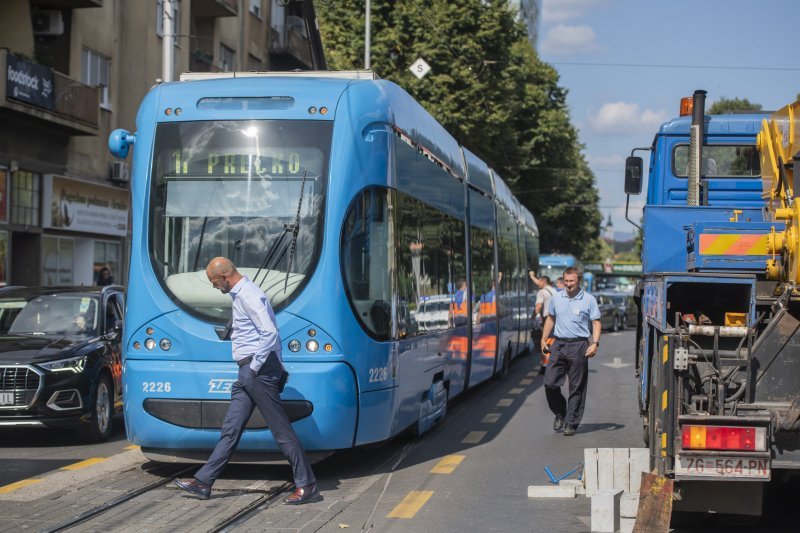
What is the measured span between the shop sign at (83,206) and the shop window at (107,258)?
400 millimetres

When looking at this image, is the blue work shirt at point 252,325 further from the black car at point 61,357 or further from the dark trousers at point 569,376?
the dark trousers at point 569,376

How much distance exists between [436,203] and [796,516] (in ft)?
18.1

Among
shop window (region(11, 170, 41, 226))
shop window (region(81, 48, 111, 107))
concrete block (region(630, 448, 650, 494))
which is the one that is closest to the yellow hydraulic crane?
concrete block (region(630, 448, 650, 494))

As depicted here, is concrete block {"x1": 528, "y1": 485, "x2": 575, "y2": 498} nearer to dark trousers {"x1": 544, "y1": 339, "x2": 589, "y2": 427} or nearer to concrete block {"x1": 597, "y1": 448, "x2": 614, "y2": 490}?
concrete block {"x1": 597, "y1": 448, "x2": 614, "y2": 490}

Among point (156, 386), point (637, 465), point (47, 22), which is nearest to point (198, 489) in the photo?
point (156, 386)

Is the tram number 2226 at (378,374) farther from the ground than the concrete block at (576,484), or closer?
farther from the ground

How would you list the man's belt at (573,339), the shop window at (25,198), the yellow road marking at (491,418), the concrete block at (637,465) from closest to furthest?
the concrete block at (637,465), the man's belt at (573,339), the yellow road marking at (491,418), the shop window at (25,198)

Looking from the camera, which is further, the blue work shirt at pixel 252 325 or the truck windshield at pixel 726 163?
the truck windshield at pixel 726 163

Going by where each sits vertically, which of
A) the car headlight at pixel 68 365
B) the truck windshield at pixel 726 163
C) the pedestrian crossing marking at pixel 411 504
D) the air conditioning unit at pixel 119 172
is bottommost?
the pedestrian crossing marking at pixel 411 504

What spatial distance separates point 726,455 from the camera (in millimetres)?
6746

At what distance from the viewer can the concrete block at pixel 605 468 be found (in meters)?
8.62

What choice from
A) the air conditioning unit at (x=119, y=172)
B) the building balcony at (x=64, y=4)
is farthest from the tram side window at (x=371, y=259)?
the air conditioning unit at (x=119, y=172)

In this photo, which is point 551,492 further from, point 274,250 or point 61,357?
point 61,357

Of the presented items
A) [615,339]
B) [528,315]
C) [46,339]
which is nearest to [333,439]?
[46,339]
